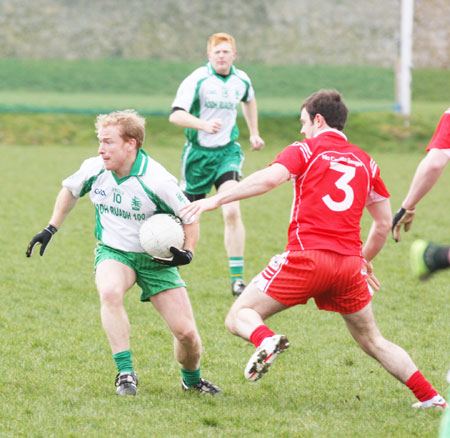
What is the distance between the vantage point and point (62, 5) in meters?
34.7

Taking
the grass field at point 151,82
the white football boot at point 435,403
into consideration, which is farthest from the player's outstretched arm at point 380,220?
the grass field at point 151,82

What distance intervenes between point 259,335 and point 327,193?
2.90 ft

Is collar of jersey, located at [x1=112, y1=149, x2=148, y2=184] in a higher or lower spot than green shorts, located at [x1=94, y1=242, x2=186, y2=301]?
higher

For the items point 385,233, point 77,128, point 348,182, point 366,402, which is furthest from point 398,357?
point 77,128

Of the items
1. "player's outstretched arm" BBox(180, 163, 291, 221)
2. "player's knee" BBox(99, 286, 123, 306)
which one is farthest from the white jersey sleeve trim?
"player's outstretched arm" BBox(180, 163, 291, 221)

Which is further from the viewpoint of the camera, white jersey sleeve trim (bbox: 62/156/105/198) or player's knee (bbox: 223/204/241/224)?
player's knee (bbox: 223/204/241/224)

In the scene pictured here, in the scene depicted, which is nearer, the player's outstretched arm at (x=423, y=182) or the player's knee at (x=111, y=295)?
the player's knee at (x=111, y=295)

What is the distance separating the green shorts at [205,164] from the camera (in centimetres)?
831

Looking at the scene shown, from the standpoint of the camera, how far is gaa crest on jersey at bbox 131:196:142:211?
493 centimetres

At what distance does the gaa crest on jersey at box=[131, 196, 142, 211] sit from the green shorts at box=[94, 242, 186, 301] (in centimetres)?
28

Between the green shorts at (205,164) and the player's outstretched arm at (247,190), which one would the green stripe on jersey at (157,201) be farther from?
the green shorts at (205,164)

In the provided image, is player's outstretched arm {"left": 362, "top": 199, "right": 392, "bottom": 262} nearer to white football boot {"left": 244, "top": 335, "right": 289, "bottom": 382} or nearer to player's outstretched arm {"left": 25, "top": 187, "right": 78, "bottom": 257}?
white football boot {"left": 244, "top": 335, "right": 289, "bottom": 382}

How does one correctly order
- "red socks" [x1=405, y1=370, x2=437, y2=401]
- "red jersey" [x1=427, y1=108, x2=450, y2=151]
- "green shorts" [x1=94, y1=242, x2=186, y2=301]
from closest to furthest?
"red socks" [x1=405, y1=370, x2=437, y2=401]
"green shorts" [x1=94, y1=242, x2=186, y2=301]
"red jersey" [x1=427, y1=108, x2=450, y2=151]

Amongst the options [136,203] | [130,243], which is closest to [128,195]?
[136,203]
